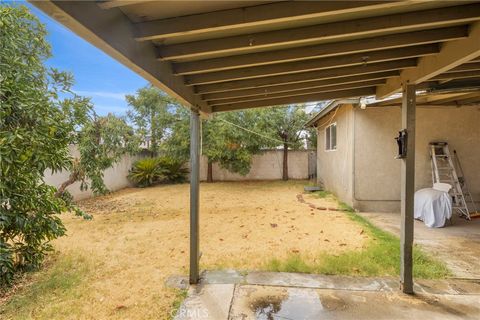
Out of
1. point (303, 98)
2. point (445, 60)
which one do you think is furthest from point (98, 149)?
point (445, 60)

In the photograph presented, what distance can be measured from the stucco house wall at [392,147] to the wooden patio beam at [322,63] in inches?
170

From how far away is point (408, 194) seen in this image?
275cm

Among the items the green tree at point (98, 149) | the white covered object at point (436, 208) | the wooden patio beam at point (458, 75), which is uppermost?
the wooden patio beam at point (458, 75)

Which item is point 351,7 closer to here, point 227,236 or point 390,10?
point 390,10

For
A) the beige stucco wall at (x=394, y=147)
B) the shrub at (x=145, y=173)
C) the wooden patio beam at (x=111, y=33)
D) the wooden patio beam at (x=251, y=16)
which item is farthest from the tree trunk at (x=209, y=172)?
the wooden patio beam at (x=251, y=16)

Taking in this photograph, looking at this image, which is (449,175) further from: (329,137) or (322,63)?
(322,63)

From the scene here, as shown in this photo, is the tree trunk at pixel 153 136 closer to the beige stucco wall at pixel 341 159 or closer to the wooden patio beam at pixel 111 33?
the beige stucco wall at pixel 341 159

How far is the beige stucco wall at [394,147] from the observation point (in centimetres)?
633

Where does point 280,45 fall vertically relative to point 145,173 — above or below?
above

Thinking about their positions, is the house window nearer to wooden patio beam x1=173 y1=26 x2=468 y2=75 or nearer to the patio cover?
the patio cover

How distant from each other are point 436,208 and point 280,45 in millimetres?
4932

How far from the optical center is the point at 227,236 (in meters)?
4.88

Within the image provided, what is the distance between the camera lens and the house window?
8.79 metres

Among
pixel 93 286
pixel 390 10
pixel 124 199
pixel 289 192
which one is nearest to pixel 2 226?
pixel 93 286
